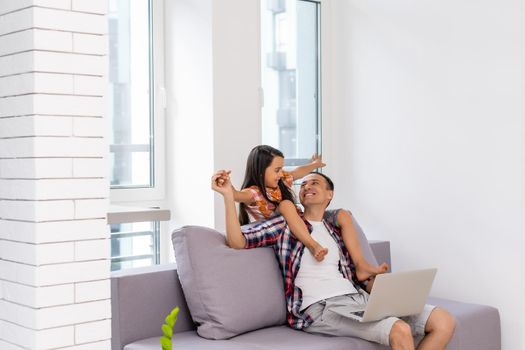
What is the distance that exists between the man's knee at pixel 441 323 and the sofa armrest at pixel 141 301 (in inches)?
37.6

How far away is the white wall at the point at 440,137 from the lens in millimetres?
3523

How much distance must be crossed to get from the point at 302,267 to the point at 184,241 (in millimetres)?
517

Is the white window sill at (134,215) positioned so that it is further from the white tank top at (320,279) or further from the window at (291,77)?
the window at (291,77)

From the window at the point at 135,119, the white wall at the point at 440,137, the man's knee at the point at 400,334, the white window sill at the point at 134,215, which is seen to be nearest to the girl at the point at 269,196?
the man's knee at the point at 400,334

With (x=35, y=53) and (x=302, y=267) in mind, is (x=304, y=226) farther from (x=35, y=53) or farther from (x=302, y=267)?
(x=35, y=53)

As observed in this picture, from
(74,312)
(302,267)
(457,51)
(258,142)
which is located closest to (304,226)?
(302,267)

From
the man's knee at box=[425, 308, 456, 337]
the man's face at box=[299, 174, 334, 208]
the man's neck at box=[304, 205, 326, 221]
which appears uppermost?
the man's face at box=[299, 174, 334, 208]

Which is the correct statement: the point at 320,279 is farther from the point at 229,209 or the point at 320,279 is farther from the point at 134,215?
the point at 134,215

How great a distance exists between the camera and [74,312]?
4.05ft

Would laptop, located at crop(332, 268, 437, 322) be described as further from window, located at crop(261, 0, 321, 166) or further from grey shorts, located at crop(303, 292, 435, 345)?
window, located at crop(261, 0, 321, 166)

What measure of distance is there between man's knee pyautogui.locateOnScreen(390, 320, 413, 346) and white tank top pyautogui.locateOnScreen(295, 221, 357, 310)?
299 mm

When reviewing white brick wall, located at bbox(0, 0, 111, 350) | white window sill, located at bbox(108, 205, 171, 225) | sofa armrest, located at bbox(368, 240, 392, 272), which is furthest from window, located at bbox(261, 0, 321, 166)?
white brick wall, located at bbox(0, 0, 111, 350)

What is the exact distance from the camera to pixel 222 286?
2.88 meters

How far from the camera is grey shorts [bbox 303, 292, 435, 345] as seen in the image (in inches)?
112
